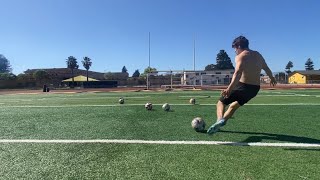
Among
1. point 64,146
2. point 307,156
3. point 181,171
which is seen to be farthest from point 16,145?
point 307,156

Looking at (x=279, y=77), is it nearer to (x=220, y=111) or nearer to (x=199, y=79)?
(x=199, y=79)

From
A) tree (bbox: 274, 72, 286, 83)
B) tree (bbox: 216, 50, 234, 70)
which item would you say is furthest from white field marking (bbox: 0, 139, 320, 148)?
tree (bbox: 216, 50, 234, 70)

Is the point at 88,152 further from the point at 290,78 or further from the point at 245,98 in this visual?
the point at 290,78

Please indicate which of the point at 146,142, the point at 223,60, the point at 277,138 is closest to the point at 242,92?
the point at 277,138

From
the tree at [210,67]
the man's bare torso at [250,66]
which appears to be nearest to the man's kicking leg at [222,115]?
the man's bare torso at [250,66]

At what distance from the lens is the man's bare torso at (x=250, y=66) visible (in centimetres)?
598

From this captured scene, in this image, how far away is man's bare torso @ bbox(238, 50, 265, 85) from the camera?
5.98m

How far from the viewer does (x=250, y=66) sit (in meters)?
6.04

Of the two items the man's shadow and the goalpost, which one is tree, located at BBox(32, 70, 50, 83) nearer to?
the goalpost

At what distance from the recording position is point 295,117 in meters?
8.78

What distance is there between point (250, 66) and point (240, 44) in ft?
1.31

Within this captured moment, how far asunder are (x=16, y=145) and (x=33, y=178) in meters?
2.04

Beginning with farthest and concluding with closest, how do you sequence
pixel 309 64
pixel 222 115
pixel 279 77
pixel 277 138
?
Result: pixel 309 64 < pixel 279 77 < pixel 222 115 < pixel 277 138

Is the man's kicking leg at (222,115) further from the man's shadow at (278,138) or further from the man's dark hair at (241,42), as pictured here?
the man's dark hair at (241,42)
